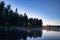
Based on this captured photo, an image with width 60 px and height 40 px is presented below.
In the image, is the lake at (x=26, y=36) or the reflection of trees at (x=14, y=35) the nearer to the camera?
the reflection of trees at (x=14, y=35)

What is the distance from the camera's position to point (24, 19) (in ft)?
389

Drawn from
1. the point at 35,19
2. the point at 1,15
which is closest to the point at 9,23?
the point at 1,15

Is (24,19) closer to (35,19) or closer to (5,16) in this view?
(35,19)

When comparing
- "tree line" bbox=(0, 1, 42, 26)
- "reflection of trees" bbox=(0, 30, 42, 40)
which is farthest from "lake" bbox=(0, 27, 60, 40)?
"tree line" bbox=(0, 1, 42, 26)

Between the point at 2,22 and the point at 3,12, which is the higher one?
the point at 3,12

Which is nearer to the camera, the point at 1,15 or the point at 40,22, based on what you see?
the point at 1,15

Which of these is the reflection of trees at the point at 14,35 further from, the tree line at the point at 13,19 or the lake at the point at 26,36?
the tree line at the point at 13,19

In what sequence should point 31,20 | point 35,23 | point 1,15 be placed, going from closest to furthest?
point 1,15 < point 31,20 < point 35,23

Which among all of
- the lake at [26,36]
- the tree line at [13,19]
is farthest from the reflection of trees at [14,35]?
the tree line at [13,19]

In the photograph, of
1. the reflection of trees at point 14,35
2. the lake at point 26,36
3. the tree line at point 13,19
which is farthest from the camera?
the tree line at point 13,19

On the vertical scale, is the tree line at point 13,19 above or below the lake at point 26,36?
above

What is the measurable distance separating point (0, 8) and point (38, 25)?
89.2 metres

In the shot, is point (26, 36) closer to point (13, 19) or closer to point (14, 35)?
point (14, 35)

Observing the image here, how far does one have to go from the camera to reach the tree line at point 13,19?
214 feet
